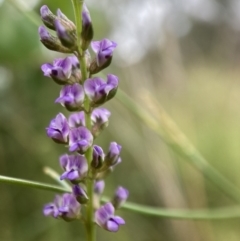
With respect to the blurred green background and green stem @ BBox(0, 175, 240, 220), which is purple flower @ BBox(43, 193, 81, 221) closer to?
green stem @ BBox(0, 175, 240, 220)

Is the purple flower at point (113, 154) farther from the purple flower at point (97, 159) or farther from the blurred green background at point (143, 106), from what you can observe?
the blurred green background at point (143, 106)

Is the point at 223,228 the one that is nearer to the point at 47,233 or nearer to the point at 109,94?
the point at 47,233

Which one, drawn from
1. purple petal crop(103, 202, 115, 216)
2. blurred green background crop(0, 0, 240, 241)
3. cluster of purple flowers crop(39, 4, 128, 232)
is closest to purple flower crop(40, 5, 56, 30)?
cluster of purple flowers crop(39, 4, 128, 232)

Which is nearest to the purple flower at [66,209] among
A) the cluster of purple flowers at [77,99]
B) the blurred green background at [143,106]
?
the cluster of purple flowers at [77,99]

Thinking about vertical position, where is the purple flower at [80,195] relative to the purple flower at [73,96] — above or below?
below

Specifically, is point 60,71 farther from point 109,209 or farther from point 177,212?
point 177,212
